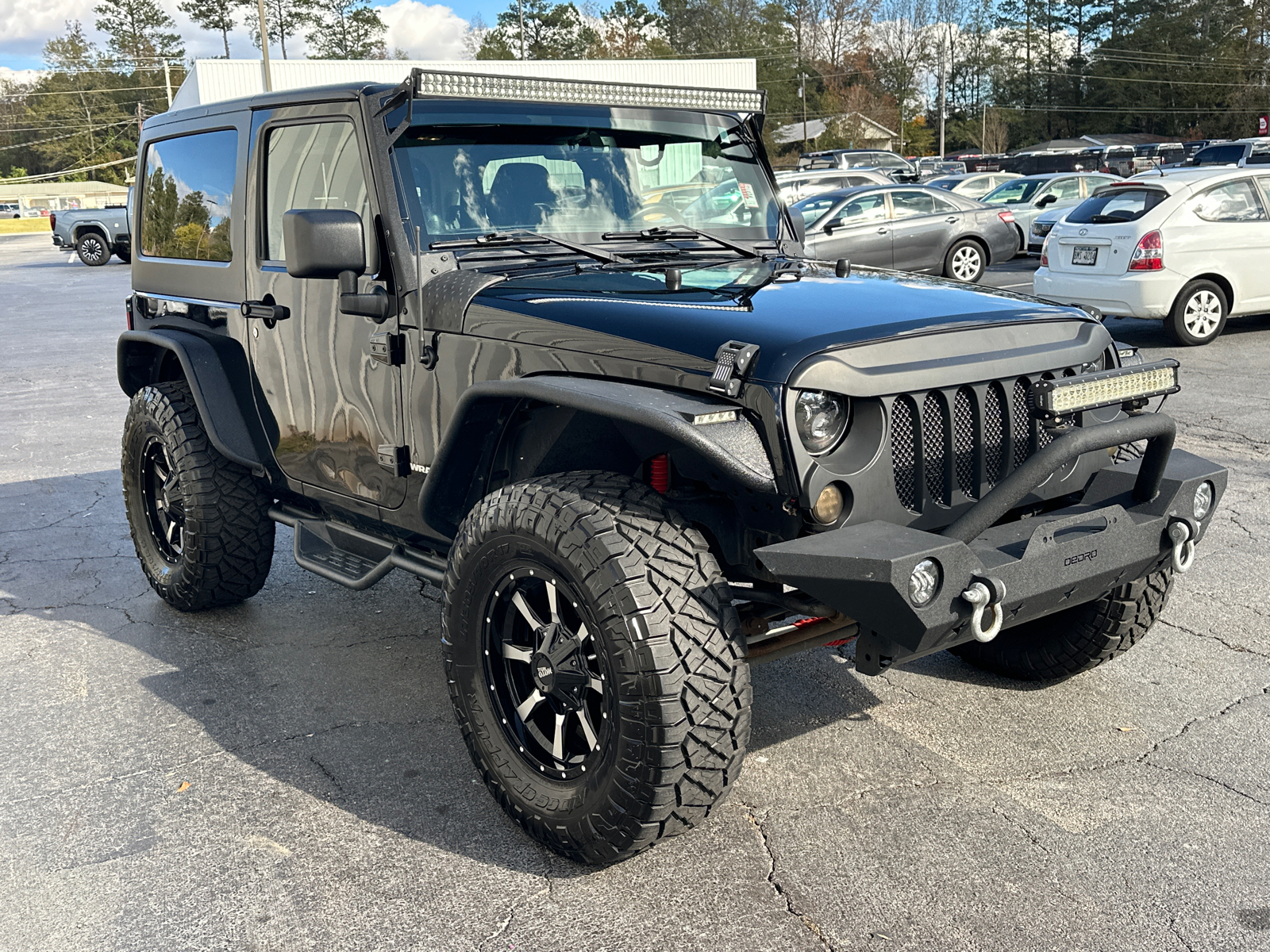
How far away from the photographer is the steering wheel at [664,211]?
4195 millimetres

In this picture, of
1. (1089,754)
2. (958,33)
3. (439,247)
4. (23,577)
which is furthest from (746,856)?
(958,33)

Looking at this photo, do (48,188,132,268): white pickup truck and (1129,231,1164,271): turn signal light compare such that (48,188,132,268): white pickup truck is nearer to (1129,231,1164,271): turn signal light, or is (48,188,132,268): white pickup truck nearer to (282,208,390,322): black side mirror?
(1129,231,1164,271): turn signal light

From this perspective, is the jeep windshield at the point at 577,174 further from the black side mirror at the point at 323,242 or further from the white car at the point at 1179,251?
the white car at the point at 1179,251

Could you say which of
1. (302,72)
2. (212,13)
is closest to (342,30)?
(212,13)

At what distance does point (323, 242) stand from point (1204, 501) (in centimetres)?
262

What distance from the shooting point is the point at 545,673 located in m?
3.16

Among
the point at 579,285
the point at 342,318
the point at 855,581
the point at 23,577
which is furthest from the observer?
the point at 23,577

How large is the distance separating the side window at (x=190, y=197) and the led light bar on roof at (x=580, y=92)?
1.25 metres

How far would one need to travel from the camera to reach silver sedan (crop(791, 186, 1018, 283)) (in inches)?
640

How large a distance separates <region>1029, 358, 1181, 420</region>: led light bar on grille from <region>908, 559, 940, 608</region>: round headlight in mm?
519

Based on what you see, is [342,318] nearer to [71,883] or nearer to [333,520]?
[333,520]

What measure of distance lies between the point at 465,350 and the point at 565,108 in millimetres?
1082

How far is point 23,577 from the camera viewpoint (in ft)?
19.0

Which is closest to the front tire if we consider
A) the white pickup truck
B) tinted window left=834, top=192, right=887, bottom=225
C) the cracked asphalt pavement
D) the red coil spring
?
tinted window left=834, top=192, right=887, bottom=225
